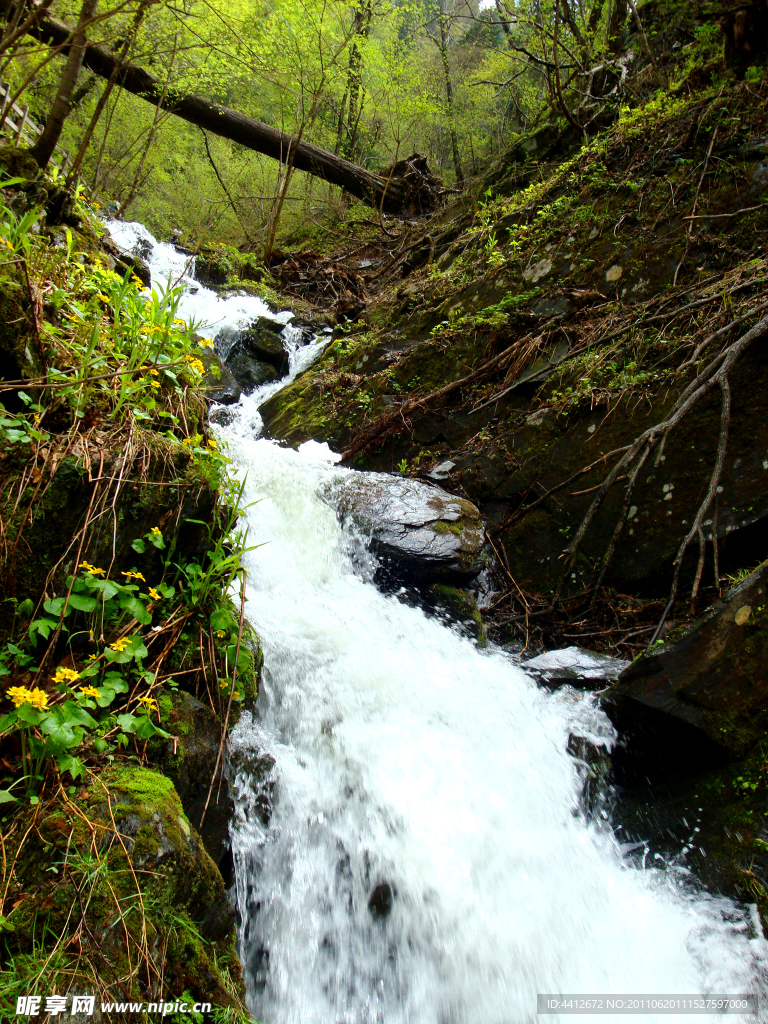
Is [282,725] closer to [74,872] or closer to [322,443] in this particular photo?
[74,872]

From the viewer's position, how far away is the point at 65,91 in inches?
134

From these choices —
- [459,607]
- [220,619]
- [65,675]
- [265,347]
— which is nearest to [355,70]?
[265,347]

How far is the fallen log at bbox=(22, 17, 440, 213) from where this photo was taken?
8875mm

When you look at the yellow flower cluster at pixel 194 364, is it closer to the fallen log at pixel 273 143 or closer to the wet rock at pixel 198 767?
the wet rock at pixel 198 767

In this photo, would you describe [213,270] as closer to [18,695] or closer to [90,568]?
[90,568]

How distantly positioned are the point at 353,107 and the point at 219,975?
1837cm

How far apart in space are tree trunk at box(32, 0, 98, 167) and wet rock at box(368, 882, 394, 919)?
4891 mm

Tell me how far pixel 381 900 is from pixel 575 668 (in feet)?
6.58

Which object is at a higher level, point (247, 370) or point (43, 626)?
point (247, 370)

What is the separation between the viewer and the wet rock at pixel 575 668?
3.47m

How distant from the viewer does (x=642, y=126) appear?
18.6ft

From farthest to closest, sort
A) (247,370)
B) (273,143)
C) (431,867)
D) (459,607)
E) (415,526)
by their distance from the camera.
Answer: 1. (273,143)
2. (247,370)
3. (415,526)
4. (459,607)
5. (431,867)

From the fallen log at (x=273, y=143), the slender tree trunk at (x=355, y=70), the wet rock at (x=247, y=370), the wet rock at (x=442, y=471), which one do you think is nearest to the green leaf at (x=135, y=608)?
the wet rock at (x=442, y=471)

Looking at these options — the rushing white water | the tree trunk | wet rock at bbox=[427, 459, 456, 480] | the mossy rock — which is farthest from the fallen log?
the mossy rock
